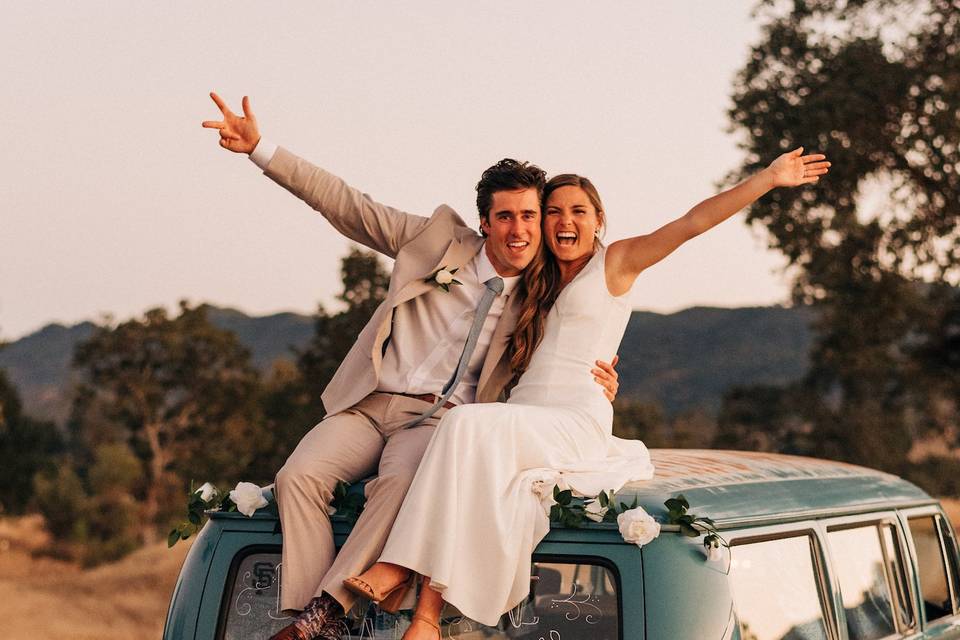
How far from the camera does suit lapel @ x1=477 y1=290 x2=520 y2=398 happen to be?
463cm

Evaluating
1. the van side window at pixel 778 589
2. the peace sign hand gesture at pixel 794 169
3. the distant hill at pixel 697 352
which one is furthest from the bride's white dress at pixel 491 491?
the distant hill at pixel 697 352

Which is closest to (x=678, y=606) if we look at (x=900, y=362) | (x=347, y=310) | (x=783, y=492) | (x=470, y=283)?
(x=783, y=492)

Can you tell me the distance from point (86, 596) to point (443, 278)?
18081 millimetres

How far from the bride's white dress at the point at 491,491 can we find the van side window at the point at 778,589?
469 mm

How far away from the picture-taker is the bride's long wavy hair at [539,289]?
4.70 m

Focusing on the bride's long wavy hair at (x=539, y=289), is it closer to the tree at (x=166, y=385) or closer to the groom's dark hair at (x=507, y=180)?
the groom's dark hair at (x=507, y=180)

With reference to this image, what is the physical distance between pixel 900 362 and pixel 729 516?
23204mm

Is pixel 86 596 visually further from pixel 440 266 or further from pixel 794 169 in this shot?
pixel 794 169

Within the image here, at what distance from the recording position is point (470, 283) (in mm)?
4828

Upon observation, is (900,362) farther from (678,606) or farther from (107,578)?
(678,606)

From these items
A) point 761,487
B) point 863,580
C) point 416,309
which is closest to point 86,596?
point 416,309

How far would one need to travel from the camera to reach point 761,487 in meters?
4.45

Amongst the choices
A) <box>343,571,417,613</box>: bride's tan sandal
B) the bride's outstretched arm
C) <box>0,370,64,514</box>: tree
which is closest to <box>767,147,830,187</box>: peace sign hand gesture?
the bride's outstretched arm

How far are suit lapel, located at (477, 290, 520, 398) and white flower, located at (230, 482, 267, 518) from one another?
977mm
